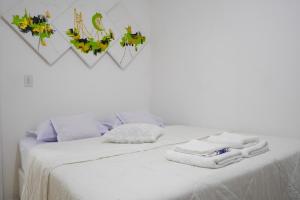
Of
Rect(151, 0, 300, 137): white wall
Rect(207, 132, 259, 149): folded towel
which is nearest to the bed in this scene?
Rect(207, 132, 259, 149): folded towel

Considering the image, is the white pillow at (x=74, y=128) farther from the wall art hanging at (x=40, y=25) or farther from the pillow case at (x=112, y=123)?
the wall art hanging at (x=40, y=25)

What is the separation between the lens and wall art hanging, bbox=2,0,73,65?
2.51m

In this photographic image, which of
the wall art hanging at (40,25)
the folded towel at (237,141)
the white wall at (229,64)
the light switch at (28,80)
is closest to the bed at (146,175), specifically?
the folded towel at (237,141)

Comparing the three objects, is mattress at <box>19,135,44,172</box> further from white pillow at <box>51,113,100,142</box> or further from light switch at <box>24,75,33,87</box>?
light switch at <box>24,75,33,87</box>

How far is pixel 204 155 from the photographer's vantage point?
1.54 metres

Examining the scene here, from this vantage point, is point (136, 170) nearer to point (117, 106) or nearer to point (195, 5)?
point (117, 106)

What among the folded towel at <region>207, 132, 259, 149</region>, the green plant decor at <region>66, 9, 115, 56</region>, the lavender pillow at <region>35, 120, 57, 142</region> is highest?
the green plant decor at <region>66, 9, 115, 56</region>

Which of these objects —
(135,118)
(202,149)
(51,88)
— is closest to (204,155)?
(202,149)

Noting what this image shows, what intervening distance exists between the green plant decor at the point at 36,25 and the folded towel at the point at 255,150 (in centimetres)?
209

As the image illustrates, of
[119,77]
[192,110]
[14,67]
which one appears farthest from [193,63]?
[14,67]

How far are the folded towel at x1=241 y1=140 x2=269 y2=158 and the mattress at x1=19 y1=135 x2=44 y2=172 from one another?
1.58m

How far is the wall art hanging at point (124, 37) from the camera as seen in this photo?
3162mm

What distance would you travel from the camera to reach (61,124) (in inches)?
96.0

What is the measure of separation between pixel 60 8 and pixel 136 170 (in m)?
2.04
